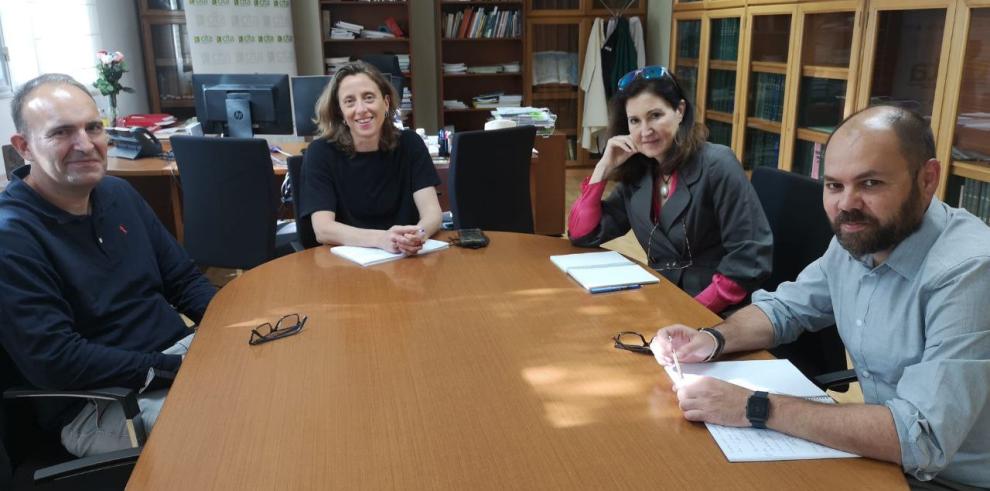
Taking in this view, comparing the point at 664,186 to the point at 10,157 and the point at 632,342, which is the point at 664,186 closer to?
the point at 632,342

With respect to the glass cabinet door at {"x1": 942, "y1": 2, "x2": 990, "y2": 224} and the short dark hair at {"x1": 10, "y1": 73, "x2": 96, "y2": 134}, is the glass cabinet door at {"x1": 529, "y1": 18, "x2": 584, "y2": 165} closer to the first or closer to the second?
the glass cabinet door at {"x1": 942, "y1": 2, "x2": 990, "y2": 224}

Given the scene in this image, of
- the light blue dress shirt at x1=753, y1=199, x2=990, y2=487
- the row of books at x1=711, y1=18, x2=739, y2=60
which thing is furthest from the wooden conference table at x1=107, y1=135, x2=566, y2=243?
the light blue dress shirt at x1=753, y1=199, x2=990, y2=487

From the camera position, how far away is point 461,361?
1.43m

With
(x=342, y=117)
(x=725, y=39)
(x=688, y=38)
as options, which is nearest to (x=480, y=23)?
(x=688, y=38)

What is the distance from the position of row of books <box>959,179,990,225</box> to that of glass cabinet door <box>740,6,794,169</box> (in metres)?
1.32

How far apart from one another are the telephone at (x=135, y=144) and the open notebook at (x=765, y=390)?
11.6 feet

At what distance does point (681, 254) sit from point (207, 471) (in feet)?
4.89

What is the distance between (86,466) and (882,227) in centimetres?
146

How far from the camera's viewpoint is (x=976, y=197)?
3.09 meters

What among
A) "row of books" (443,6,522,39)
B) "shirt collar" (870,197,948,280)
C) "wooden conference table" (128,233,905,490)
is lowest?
"wooden conference table" (128,233,905,490)

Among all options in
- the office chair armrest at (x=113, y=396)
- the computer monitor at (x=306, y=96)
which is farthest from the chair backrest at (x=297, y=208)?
the computer monitor at (x=306, y=96)

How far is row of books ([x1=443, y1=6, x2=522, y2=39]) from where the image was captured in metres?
6.60

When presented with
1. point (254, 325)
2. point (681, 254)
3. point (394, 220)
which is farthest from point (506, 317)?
point (394, 220)

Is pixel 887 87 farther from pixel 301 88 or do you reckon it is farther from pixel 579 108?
pixel 579 108
